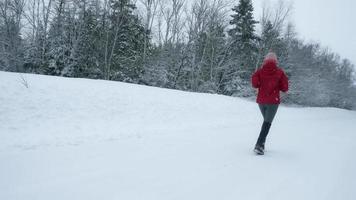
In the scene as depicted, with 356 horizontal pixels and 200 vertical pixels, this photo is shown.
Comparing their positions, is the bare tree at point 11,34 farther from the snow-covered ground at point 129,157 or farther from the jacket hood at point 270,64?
the jacket hood at point 270,64

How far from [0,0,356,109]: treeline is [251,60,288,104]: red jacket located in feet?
77.2

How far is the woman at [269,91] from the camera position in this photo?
18.4 feet

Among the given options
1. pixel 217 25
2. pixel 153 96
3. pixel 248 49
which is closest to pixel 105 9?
pixel 217 25

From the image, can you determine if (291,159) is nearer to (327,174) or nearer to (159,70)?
(327,174)

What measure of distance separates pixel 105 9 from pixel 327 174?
98.4 ft

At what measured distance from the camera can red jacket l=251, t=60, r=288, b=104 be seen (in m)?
5.65

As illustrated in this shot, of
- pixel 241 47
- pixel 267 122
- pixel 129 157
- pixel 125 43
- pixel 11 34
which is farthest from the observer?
pixel 241 47

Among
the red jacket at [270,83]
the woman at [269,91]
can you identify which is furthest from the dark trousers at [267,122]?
the red jacket at [270,83]

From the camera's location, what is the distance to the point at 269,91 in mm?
5660

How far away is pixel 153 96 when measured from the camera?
459 inches

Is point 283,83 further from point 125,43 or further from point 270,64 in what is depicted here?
point 125,43

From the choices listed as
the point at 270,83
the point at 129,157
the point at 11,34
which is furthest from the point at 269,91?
the point at 11,34

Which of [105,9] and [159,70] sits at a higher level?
[105,9]

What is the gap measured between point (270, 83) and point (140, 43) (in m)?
27.3
